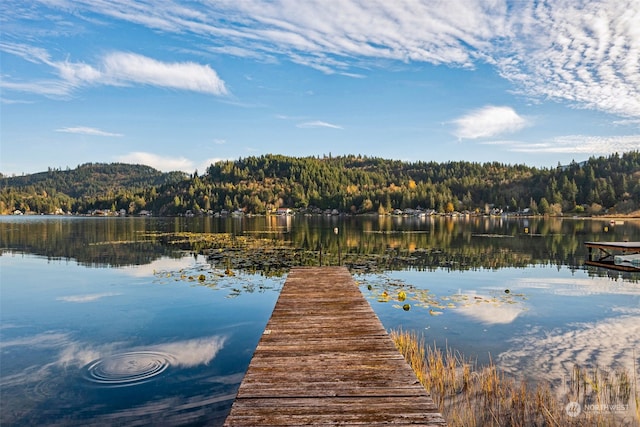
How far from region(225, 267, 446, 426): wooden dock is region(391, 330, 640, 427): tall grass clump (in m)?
2.43

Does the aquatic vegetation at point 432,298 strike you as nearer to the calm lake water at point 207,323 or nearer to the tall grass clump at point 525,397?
the calm lake water at point 207,323

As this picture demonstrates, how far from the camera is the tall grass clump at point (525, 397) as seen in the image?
1021cm

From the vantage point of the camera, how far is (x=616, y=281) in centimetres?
3012

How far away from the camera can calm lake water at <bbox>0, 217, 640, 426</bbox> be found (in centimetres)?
1211

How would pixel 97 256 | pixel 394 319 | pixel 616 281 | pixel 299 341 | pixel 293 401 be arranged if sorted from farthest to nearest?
pixel 97 256 < pixel 616 281 < pixel 394 319 < pixel 299 341 < pixel 293 401

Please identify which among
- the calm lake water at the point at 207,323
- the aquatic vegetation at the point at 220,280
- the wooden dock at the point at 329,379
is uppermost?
the wooden dock at the point at 329,379

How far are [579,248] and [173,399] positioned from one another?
178 ft

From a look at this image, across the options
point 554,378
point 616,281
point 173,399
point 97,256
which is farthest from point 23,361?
point 616,281

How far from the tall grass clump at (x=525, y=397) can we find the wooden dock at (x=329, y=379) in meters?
2.43

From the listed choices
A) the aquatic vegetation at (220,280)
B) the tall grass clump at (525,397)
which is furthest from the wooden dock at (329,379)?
the aquatic vegetation at (220,280)

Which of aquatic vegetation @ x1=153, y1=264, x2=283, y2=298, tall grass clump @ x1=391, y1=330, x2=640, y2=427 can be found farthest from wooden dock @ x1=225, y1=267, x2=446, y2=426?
aquatic vegetation @ x1=153, y1=264, x2=283, y2=298

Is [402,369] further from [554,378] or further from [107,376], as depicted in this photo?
[107,376]

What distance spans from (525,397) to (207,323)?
13885 millimetres

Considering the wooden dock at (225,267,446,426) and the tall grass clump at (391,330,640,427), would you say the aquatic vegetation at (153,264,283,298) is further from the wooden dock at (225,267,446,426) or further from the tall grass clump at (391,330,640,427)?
the tall grass clump at (391,330,640,427)
